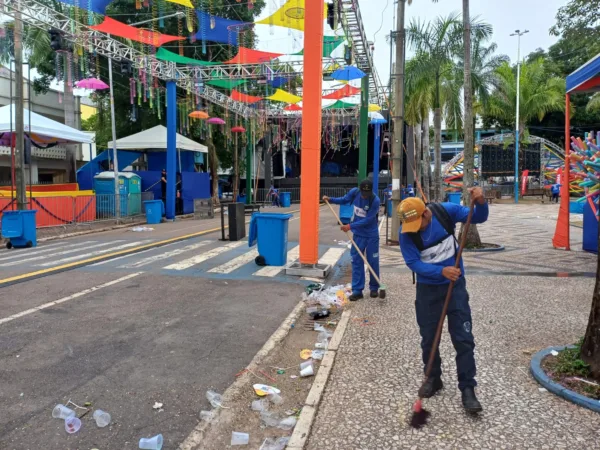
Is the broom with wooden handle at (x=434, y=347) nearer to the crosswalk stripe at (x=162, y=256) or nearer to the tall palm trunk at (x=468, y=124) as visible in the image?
the crosswalk stripe at (x=162, y=256)

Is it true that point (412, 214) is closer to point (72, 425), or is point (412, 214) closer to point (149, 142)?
point (72, 425)

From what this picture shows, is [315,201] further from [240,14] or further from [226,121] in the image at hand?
[226,121]

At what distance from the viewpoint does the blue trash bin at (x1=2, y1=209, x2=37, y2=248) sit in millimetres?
12367

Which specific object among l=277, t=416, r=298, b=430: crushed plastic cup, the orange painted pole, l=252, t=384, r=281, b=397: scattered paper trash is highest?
the orange painted pole

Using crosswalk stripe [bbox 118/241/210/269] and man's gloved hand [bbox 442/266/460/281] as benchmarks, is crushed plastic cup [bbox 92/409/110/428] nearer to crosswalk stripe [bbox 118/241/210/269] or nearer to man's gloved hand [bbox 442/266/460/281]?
man's gloved hand [bbox 442/266/460/281]

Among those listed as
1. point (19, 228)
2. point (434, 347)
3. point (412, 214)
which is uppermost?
point (412, 214)

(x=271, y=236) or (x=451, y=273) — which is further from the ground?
(x=451, y=273)

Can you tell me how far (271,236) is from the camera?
9.34m

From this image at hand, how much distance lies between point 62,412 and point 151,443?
2.96 feet

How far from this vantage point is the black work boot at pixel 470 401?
11.2ft

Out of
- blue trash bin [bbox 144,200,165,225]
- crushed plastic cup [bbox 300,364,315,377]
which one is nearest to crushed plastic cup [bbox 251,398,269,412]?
crushed plastic cup [bbox 300,364,315,377]

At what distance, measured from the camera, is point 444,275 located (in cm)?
331

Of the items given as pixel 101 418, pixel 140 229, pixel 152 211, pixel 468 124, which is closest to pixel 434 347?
pixel 101 418

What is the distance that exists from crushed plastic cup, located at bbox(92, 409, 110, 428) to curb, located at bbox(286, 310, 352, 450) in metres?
1.38
